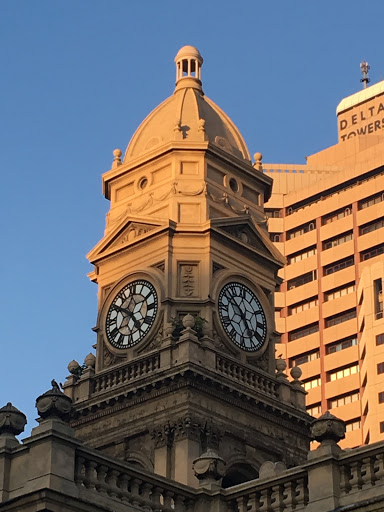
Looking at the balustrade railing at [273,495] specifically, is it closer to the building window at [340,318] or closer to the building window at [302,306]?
the building window at [340,318]

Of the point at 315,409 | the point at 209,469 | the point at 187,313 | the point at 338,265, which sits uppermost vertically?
the point at 338,265

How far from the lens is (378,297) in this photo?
4471 inches

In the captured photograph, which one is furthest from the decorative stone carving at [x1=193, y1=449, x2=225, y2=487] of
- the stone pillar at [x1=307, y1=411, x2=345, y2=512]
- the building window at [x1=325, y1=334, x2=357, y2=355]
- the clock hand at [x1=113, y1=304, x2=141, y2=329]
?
the building window at [x1=325, y1=334, x2=357, y2=355]

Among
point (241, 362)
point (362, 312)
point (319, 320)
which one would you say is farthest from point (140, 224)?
point (319, 320)

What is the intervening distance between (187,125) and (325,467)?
27.3m

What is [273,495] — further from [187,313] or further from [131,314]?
[131,314]

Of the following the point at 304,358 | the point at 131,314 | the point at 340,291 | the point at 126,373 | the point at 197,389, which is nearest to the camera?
the point at 197,389

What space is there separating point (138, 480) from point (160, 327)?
1808 centimetres

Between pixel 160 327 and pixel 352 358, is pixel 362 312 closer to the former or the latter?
pixel 352 358

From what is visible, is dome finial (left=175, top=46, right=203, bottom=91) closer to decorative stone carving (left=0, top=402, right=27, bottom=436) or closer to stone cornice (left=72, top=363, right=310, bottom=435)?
stone cornice (left=72, top=363, right=310, bottom=435)

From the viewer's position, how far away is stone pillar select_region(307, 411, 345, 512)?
32625mm

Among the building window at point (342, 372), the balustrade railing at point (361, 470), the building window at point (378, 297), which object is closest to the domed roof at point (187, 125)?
the balustrade railing at point (361, 470)

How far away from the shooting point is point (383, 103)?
459 feet

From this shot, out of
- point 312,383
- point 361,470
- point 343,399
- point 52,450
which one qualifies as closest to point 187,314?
point 52,450
